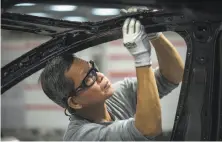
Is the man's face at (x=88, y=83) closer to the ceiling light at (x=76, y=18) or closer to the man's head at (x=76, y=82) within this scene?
the man's head at (x=76, y=82)

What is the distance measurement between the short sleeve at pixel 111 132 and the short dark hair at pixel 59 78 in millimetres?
117

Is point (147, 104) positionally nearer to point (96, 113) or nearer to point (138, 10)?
point (96, 113)

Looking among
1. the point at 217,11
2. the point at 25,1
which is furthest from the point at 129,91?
the point at 25,1

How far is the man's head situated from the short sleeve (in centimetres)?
8

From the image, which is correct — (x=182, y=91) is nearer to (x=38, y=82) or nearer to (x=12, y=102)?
(x=38, y=82)

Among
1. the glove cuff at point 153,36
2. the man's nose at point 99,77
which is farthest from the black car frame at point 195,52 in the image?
the man's nose at point 99,77

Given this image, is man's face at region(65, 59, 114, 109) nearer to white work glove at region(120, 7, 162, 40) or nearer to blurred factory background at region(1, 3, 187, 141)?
blurred factory background at region(1, 3, 187, 141)

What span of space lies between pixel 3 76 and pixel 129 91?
450 millimetres

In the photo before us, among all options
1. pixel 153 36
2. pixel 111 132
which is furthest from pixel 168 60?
pixel 111 132

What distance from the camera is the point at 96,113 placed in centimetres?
124

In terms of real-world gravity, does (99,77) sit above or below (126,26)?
below

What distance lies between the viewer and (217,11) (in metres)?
1.13

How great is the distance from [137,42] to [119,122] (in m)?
0.28

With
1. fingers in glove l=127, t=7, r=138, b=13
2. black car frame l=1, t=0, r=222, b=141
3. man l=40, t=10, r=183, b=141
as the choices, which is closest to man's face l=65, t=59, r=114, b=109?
man l=40, t=10, r=183, b=141
